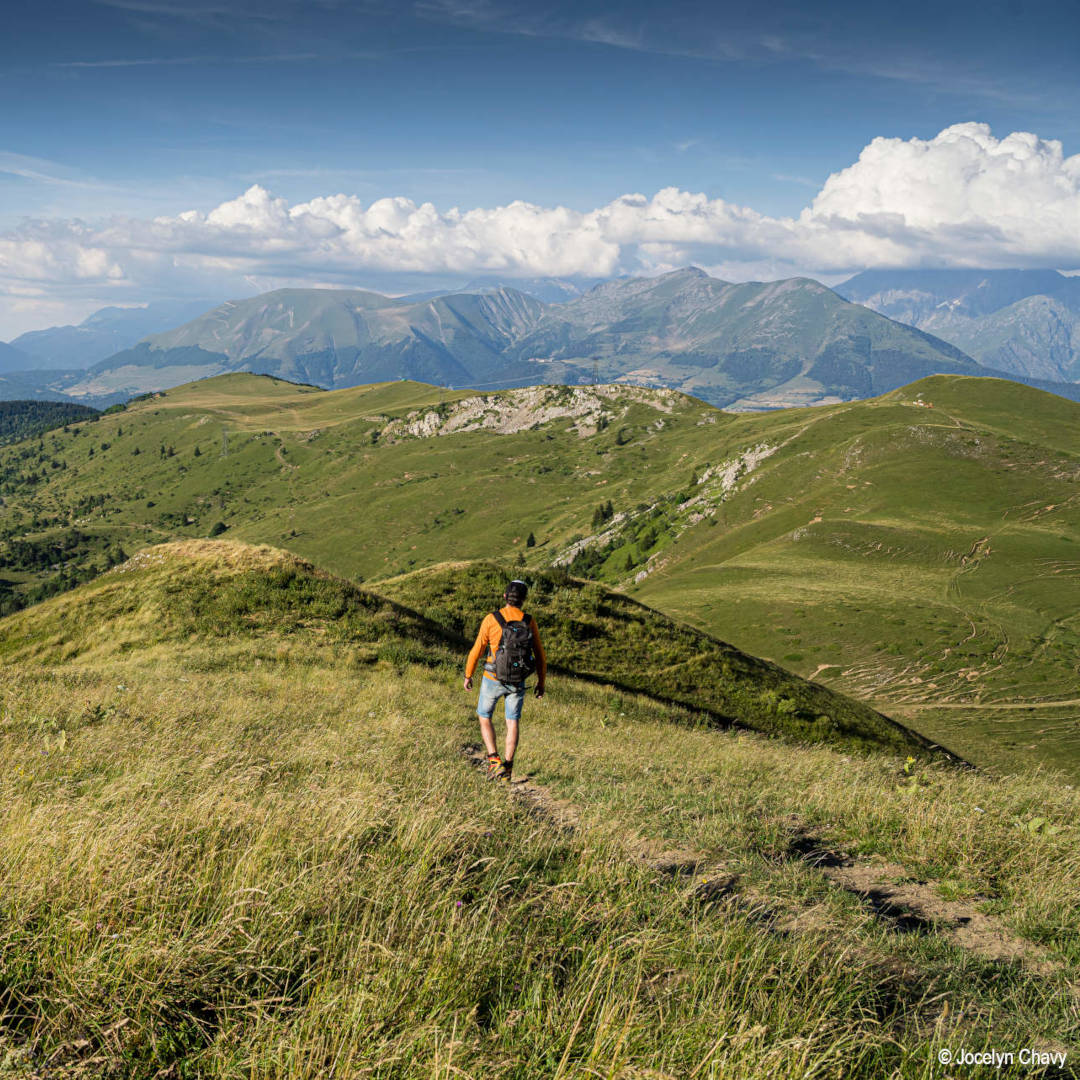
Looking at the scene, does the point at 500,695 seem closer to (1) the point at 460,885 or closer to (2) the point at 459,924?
(1) the point at 460,885

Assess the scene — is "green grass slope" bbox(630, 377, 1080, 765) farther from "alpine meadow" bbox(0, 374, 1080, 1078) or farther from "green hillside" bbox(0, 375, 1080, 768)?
"alpine meadow" bbox(0, 374, 1080, 1078)

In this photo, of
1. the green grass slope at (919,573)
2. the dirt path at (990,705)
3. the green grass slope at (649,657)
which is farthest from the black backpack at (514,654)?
the dirt path at (990,705)

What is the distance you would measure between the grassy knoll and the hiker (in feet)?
2.99

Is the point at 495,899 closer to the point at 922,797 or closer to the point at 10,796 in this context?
the point at 10,796

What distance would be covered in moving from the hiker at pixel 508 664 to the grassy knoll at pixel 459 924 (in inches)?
35.8

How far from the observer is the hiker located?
1102 cm

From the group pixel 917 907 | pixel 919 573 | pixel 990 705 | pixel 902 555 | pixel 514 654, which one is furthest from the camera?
pixel 902 555

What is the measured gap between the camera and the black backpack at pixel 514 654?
11.0 meters

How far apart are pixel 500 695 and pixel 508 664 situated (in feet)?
2.23

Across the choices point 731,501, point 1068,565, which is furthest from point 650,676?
point 731,501

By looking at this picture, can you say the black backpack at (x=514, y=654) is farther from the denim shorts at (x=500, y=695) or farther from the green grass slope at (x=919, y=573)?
the green grass slope at (x=919, y=573)

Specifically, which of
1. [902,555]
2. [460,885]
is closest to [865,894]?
[460,885]

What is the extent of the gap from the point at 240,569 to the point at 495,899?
2629 cm

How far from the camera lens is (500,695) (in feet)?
37.0
